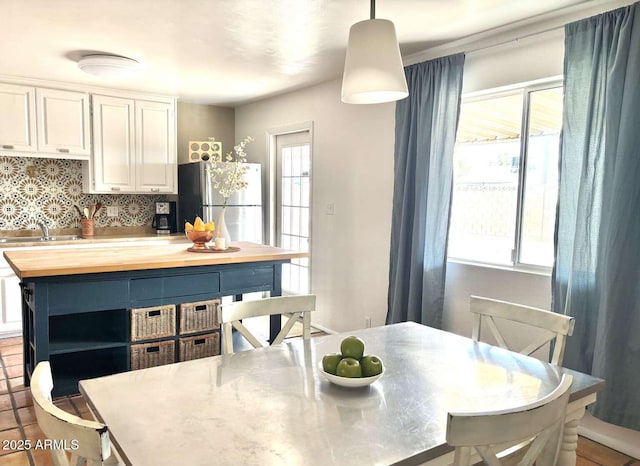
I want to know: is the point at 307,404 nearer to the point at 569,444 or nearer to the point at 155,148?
the point at 569,444

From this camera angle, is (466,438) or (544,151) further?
(544,151)

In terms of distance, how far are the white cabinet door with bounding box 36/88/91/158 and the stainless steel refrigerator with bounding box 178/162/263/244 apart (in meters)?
1.04

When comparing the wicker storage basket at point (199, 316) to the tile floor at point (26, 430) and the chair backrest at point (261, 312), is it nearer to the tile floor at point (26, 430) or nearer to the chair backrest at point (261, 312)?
the tile floor at point (26, 430)

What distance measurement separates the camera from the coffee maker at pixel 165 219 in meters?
5.46

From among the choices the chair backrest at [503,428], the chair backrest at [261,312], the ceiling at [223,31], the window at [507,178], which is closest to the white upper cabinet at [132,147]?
the ceiling at [223,31]

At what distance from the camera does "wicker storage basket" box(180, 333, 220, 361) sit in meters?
3.15

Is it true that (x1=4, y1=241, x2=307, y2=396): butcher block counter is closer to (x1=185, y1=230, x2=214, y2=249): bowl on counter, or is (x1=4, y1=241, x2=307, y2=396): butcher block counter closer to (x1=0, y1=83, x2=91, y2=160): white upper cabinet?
(x1=185, y1=230, x2=214, y2=249): bowl on counter

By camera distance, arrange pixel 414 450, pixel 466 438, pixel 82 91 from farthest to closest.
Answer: pixel 82 91 < pixel 414 450 < pixel 466 438

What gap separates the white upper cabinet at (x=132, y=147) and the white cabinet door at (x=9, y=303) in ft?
3.69

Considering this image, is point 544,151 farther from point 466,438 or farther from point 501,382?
point 466,438

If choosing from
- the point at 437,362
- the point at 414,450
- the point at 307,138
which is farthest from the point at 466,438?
the point at 307,138

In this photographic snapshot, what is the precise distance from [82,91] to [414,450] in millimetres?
4818

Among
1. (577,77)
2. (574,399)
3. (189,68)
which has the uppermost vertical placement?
(189,68)

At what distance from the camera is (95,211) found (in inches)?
202
